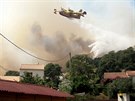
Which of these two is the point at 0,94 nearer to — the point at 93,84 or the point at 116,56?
the point at 93,84

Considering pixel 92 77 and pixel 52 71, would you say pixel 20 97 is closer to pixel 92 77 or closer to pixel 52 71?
pixel 92 77

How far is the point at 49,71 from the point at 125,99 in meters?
59.8

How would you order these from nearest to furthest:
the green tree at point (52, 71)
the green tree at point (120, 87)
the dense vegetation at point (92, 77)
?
the green tree at point (120, 87) < the dense vegetation at point (92, 77) < the green tree at point (52, 71)

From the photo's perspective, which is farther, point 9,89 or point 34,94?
point 34,94

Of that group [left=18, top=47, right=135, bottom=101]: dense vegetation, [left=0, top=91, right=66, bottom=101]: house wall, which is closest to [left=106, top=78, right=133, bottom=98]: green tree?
[left=18, top=47, right=135, bottom=101]: dense vegetation

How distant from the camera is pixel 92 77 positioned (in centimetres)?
6975

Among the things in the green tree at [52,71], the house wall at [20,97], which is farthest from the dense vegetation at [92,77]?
the house wall at [20,97]

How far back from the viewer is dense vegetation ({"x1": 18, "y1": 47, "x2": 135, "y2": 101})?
2354 inches

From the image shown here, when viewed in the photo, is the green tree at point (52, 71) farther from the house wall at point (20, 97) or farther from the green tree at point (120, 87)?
the house wall at point (20, 97)

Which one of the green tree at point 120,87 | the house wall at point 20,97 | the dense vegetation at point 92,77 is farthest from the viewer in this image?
the dense vegetation at point 92,77

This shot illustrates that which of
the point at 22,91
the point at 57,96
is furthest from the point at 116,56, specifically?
the point at 22,91

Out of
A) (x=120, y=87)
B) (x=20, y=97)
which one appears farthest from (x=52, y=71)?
(x=20, y=97)

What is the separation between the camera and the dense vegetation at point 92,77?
59.8 meters

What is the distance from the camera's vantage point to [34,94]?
85.1ft
